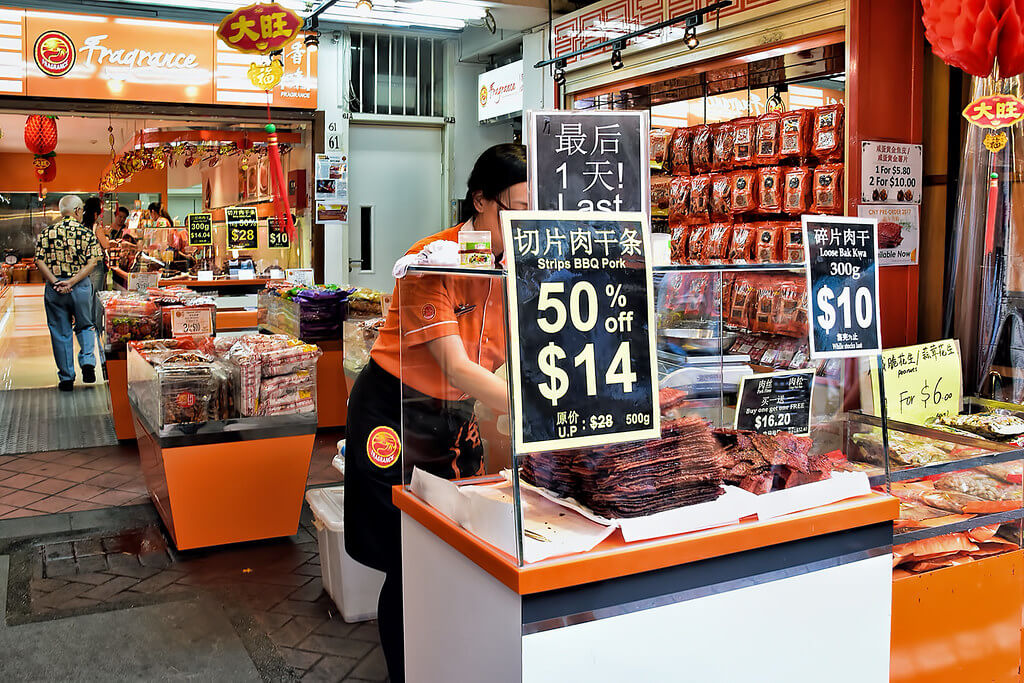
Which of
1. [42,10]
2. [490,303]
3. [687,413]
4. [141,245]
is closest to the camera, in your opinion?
[490,303]

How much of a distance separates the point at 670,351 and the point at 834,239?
53 cm

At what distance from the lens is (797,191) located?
4.55 m

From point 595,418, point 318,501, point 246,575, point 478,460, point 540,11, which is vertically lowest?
point 246,575

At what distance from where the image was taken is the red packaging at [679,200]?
530 cm

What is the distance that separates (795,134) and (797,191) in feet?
0.97

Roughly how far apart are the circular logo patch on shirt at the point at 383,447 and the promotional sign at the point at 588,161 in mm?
987

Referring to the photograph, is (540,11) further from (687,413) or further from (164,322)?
(687,413)

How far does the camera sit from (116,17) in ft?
29.8

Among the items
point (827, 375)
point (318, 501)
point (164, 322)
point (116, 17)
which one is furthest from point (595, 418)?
point (116, 17)

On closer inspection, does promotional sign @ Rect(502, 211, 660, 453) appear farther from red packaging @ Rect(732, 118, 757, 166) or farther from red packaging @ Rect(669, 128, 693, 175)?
red packaging @ Rect(669, 128, 693, 175)

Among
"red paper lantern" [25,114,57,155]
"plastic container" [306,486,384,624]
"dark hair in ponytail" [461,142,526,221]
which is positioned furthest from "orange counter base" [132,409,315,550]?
"red paper lantern" [25,114,57,155]

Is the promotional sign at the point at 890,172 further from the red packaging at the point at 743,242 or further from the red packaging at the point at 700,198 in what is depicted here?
the red packaging at the point at 700,198

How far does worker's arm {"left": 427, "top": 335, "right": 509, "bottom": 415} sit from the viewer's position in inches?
77.3

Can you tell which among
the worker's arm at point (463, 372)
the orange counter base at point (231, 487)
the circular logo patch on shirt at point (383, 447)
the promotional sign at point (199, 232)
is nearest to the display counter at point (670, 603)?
the worker's arm at point (463, 372)
